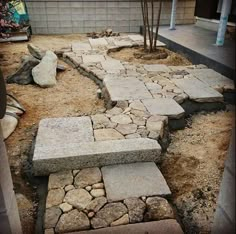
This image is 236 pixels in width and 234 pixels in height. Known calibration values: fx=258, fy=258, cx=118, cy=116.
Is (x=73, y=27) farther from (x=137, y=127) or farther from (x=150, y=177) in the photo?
(x=150, y=177)

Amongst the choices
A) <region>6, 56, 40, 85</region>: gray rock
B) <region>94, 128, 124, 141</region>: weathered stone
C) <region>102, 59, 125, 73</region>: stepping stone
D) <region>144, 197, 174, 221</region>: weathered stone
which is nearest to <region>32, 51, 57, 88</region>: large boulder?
<region>6, 56, 40, 85</region>: gray rock

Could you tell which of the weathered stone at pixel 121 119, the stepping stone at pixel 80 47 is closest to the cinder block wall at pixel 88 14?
the stepping stone at pixel 80 47

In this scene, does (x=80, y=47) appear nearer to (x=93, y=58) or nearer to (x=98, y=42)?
(x=98, y=42)

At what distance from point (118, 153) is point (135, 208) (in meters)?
0.52

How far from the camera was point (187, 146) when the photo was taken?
266 cm

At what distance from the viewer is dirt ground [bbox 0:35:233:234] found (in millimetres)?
1906

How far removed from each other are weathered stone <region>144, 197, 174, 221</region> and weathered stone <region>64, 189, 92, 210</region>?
416 mm

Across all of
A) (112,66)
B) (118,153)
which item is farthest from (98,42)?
(118,153)

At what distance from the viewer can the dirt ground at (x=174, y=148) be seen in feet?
6.25

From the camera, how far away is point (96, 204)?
177cm

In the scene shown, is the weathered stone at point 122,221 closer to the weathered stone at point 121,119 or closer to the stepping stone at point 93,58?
the weathered stone at point 121,119

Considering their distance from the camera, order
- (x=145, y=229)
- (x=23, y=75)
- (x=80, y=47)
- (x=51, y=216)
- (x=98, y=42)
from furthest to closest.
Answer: (x=98, y=42)
(x=80, y=47)
(x=23, y=75)
(x=51, y=216)
(x=145, y=229)

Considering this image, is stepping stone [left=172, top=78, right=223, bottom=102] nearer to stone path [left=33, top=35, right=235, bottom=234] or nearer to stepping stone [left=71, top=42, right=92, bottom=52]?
stone path [left=33, top=35, right=235, bottom=234]

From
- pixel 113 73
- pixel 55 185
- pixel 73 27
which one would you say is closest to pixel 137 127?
pixel 55 185
